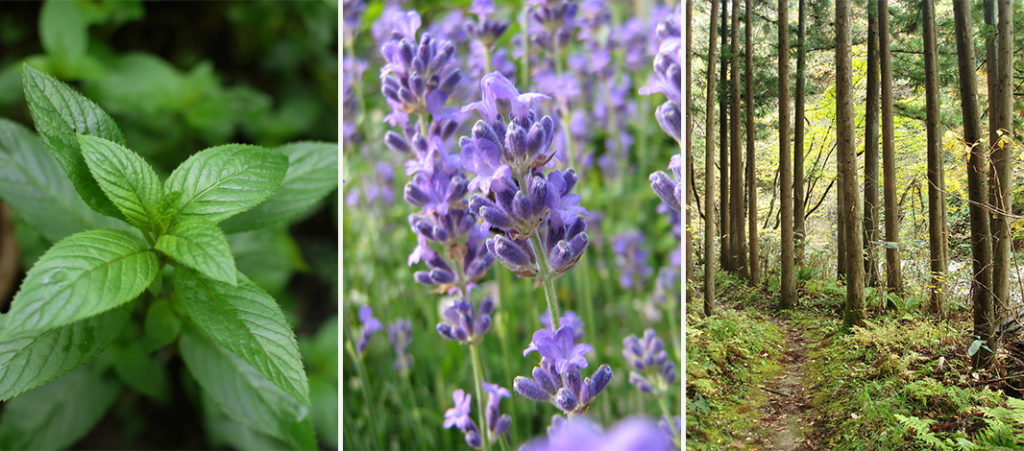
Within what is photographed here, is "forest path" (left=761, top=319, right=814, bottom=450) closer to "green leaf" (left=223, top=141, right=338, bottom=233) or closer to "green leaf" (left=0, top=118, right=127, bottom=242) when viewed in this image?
"green leaf" (left=223, top=141, right=338, bottom=233)

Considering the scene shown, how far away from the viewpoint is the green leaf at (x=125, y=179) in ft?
2.71

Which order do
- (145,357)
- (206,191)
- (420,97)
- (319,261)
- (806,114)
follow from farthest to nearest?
(319,261) < (806,114) < (145,357) < (420,97) < (206,191)

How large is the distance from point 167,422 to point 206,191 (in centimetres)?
114

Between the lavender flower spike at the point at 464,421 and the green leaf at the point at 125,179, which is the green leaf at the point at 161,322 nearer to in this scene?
the green leaf at the point at 125,179

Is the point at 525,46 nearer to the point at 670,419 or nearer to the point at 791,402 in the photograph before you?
the point at 670,419

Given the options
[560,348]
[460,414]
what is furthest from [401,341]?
[560,348]

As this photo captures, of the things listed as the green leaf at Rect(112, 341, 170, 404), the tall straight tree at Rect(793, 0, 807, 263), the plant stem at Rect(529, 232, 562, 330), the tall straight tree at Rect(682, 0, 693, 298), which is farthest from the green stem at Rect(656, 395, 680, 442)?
the green leaf at Rect(112, 341, 170, 404)

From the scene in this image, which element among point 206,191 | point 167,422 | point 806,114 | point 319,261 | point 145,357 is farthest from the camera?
point 319,261

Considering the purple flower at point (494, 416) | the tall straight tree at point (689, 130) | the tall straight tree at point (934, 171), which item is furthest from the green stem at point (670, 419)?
the tall straight tree at point (934, 171)

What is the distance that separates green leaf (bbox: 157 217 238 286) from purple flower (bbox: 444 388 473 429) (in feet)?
1.37

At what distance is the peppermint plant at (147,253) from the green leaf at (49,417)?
1.14 ft

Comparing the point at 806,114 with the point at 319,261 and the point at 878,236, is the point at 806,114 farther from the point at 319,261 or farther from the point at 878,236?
the point at 319,261

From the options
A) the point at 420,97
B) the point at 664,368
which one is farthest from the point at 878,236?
the point at 420,97

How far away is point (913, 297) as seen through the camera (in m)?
1.61
